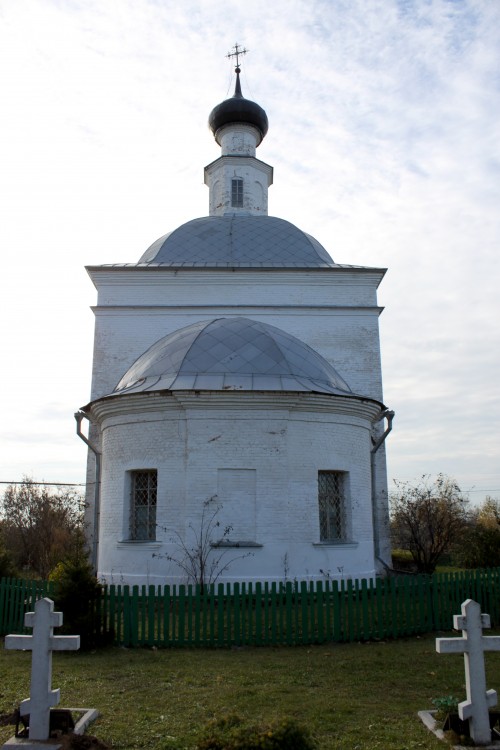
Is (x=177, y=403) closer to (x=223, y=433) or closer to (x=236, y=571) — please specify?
(x=223, y=433)

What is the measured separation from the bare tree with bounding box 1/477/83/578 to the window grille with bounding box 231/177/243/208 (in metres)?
10.3

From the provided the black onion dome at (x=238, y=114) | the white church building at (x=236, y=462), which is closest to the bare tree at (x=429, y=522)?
the white church building at (x=236, y=462)

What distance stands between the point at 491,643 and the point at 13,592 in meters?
6.34

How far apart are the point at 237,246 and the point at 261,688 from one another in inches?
524

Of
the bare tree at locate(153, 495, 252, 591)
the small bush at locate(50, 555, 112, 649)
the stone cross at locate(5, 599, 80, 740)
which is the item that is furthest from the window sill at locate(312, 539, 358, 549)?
the stone cross at locate(5, 599, 80, 740)

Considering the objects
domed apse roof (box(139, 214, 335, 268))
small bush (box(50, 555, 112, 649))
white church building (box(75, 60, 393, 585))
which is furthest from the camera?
domed apse roof (box(139, 214, 335, 268))

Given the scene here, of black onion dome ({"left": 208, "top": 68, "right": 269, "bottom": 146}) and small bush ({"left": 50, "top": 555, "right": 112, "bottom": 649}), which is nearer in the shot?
small bush ({"left": 50, "top": 555, "right": 112, "bottom": 649})

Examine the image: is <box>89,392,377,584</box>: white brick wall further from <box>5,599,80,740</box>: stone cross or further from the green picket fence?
<box>5,599,80,740</box>: stone cross

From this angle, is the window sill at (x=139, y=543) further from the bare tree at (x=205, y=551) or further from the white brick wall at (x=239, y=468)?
the bare tree at (x=205, y=551)

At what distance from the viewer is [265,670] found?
6.29m

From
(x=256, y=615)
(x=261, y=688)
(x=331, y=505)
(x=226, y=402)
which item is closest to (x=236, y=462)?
(x=226, y=402)

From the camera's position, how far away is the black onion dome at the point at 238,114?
2094cm

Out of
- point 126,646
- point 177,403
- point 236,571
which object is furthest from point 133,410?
point 126,646

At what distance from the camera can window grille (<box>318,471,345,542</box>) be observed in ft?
36.1
